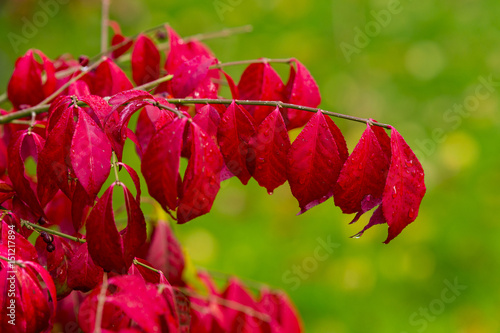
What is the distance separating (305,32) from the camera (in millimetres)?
3633

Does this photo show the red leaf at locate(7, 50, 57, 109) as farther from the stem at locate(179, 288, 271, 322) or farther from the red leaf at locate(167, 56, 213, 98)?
the stem at locate(179, 288, 271, 322)

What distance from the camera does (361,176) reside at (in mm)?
785

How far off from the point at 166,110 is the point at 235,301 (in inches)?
25.8

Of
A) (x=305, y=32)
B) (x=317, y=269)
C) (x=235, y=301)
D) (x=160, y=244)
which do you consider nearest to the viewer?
(x=160, y=244)

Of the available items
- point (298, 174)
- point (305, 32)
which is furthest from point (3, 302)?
point (305, 32)

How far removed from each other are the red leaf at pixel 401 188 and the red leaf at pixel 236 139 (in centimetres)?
18

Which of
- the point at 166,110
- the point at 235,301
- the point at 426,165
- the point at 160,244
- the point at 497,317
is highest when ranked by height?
the point at 166,110

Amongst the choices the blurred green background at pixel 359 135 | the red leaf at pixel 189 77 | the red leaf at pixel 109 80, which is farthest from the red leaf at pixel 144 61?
the blurred green background at pixel 359 135

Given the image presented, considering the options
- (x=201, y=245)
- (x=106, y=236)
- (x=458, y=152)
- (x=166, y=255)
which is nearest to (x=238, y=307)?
(x=166, y=255)

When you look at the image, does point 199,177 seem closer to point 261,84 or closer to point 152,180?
point 152,180

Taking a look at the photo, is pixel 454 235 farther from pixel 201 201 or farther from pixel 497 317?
pixel 201 201

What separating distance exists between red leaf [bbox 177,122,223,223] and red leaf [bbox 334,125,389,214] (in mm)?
170

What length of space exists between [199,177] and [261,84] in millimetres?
379

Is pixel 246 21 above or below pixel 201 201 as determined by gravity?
below
